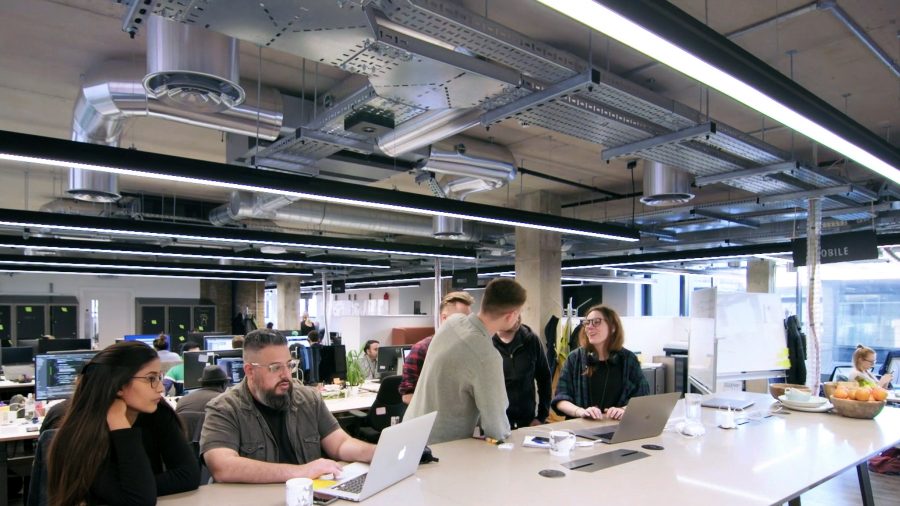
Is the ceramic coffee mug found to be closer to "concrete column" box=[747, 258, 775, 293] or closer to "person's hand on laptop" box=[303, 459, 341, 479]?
"person's hand on laptop" box=[303, 459, 341, 479]

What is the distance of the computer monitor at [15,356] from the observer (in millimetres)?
8430

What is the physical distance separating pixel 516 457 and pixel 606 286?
55.0 feet

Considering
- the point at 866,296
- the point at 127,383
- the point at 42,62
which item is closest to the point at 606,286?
the point at 866,296

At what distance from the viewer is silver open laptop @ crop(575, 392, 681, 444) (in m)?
2.69

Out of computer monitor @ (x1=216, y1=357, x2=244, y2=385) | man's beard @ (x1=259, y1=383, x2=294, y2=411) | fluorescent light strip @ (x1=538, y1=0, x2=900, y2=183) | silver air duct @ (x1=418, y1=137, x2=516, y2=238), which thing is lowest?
computer monitor @ (x1=216, y1=357, x2=244, y2=385)

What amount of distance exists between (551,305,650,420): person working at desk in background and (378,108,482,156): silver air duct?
163 centimetres

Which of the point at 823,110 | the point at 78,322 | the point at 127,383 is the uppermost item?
the point at 823,110

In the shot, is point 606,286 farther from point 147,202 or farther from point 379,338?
point 147,202

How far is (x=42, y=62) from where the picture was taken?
442cm

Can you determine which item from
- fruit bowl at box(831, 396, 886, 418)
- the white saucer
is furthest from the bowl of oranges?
the white saucer

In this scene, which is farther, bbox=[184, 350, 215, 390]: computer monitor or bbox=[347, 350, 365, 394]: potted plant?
bbox=[347, 350, 365, 394]: potted plant

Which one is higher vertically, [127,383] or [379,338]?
[127,383]

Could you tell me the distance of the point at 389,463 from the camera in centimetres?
196

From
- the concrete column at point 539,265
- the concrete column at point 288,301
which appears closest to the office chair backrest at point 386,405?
the concrete column at point 539,265
